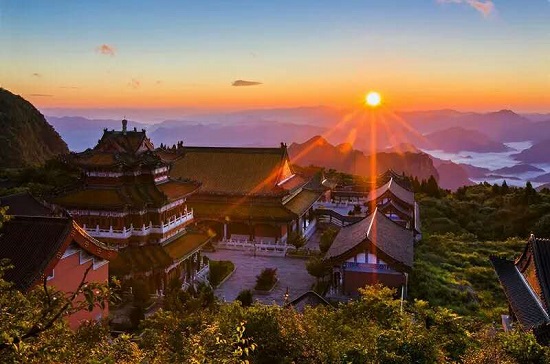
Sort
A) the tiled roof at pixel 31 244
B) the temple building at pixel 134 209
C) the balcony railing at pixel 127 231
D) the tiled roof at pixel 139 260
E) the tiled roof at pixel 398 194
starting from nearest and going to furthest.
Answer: the tiled roof at pixel 31 244 < the tiled roof at pixel 139 260 < the temple building at pixel 134 209 < the balcony railing at pixel 127 231 < the tiled roof at pixel 398 194

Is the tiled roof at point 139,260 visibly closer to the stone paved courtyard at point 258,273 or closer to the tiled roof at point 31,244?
the stone paved courtyard at point 258,273

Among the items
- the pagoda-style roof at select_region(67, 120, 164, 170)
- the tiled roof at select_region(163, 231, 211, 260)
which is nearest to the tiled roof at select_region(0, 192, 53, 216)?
the pagoda-style roof at select_region(67, 120, 164, 170)

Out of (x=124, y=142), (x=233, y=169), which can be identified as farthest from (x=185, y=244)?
(x=233, y=169)

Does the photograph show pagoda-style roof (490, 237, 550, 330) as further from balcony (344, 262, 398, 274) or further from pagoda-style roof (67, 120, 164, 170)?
pagoda-style roof (67, 120, 164, 170)

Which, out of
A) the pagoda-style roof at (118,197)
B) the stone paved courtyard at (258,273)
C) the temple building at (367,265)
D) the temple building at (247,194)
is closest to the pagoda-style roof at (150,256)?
the pagoda-style roof at (118,197)

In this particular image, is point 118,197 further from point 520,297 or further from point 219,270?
point 520,297
